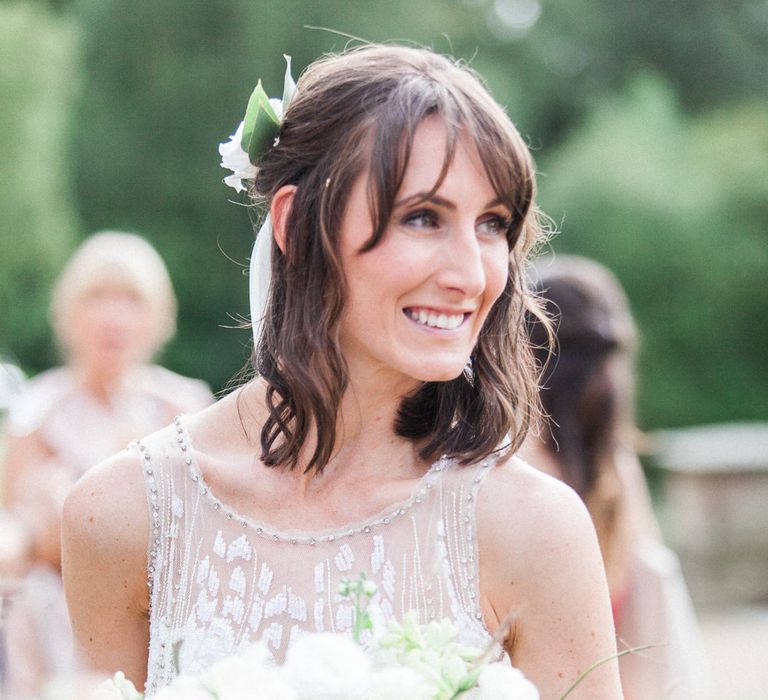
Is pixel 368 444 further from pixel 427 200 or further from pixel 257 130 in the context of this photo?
pixel 257 130

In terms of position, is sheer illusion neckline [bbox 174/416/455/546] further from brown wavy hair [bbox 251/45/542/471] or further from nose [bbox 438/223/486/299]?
nose [bbox 438/223/486/299]

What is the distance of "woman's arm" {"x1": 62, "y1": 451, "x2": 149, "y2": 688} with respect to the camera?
216 cm

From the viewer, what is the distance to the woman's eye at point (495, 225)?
202 cm

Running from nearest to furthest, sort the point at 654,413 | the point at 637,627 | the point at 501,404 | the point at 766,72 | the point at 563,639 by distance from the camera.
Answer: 1. the point at 563,639
2. the point at 501,404
3. the point at 637,627
4. the point at 654,413
5. the point at 766,72

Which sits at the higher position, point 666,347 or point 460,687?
point 666,347

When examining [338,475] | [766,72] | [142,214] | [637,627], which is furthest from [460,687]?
[766,72]

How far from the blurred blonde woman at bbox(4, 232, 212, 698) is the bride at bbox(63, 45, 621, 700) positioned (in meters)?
2.68

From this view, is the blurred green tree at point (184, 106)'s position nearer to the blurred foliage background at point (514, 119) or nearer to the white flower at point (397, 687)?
the blurred foliage background at point (514, 119)

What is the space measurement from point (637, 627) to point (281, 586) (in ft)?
5.31

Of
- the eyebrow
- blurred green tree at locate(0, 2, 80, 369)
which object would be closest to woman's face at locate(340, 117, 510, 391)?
the eyebrow

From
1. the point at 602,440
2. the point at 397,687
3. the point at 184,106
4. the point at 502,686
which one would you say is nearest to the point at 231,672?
the point at 397,687

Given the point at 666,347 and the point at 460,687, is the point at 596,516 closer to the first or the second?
the point at 460,687

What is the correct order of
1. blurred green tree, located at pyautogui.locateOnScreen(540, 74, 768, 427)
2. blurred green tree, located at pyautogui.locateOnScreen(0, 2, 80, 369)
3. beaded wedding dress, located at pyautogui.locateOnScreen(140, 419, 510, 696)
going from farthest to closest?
blurred green tree, located at pyautogui.locateOnScreen(0, 2, 80, 369) < blurred green tree, located at pyautogui.locateOnScreen(540, 74, 768, 427) < beaded wedding dress, located at pyautogui.locateOnScreen(140, 419, 510, 696)

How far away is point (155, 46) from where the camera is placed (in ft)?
72.2
